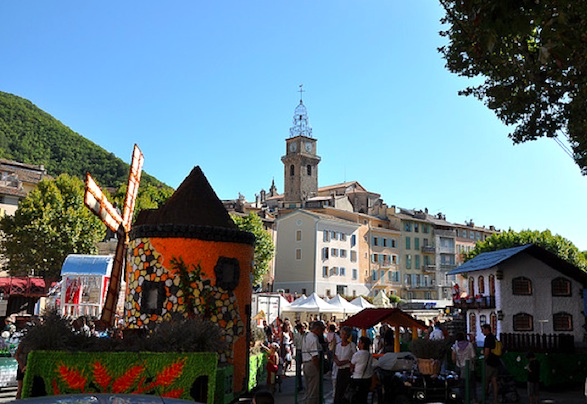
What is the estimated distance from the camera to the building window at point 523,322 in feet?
76.3

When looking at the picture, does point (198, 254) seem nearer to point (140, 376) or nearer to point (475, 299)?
A: point (140, 376)

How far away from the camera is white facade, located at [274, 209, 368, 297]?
206ft

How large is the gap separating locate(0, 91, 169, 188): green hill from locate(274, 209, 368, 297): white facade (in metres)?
42.4

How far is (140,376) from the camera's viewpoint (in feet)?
28.2

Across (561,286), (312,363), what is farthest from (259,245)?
(312,363)

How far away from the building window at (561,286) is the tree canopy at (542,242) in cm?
3198

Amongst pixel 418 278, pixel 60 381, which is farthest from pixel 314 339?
pixel 418 278

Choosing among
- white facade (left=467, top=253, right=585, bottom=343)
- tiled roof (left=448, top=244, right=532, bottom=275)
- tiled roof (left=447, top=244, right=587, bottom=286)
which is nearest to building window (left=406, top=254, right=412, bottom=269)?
tiled roof (left=448, top=244, right=532, bottom=275)

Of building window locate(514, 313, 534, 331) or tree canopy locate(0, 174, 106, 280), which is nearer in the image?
building window locate(514, 313, 534, 331)

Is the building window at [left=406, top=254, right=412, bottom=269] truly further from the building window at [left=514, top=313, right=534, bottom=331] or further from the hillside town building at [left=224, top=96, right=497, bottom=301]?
the building window at [left=514, top=313, right=534, bottom=331]

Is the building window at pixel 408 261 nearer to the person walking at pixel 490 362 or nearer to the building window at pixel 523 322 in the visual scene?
the building window at pixel 523 322

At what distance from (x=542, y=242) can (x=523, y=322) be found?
3468 centimetres

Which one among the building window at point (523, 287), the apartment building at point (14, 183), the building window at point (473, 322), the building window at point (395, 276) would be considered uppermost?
the apartment building at point (14, 183)

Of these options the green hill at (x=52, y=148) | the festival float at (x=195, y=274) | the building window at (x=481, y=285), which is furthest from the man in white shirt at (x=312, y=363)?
the green hill at (x=52, y=148)
